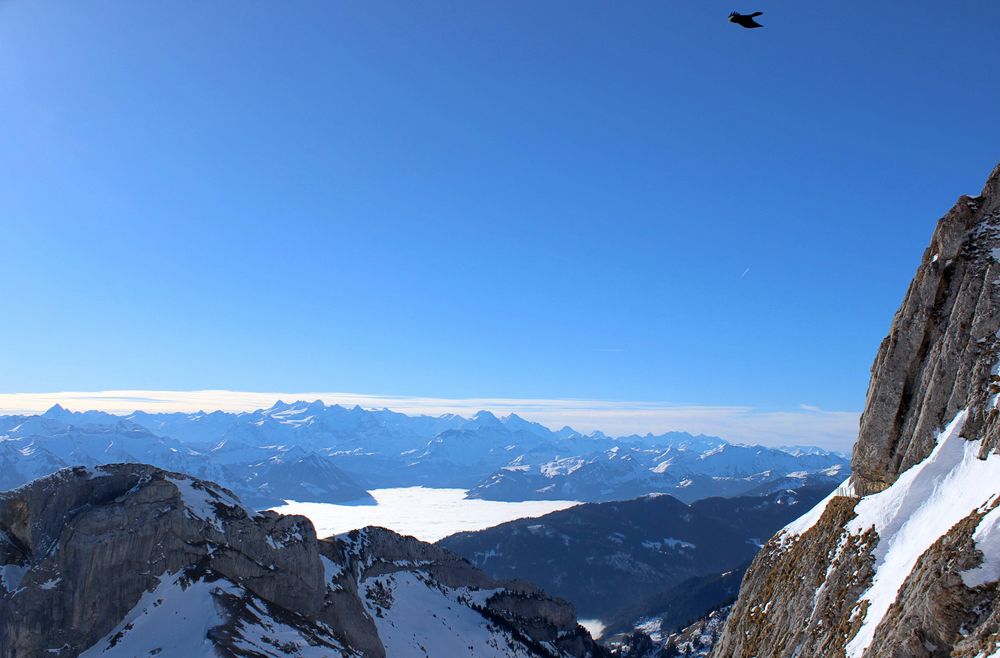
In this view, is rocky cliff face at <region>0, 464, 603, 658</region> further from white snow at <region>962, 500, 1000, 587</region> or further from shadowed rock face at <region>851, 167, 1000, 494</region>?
white snow at <region>962, 500, 1000, 587</region>

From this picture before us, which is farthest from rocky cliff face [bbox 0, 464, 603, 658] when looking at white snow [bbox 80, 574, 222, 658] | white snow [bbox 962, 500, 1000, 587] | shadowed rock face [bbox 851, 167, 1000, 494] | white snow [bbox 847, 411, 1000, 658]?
white snow [bbox 962, 500, 1000, 587]

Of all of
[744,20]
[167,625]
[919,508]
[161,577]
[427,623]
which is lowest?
[427,623]

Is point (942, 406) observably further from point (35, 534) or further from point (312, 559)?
point (35, 534)

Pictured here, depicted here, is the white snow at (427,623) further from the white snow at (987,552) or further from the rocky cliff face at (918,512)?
the white snow at (987,552)

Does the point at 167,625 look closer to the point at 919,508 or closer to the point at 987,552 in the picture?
the point at 919,508

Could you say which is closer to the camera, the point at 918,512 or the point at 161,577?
the point at 918,512

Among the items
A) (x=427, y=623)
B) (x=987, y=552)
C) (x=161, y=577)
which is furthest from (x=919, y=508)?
(x=427, y=623)

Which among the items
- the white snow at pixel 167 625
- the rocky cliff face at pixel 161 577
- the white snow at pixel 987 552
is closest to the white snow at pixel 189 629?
the white snow at pixel 167 625

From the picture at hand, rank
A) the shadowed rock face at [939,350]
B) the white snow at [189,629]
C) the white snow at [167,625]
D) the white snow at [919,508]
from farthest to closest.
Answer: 1. the white snow at [189,629]
2. the white snow at [167,625]
3. the shadowed rock face at [939,350]
4. the white snow at [919,508]
